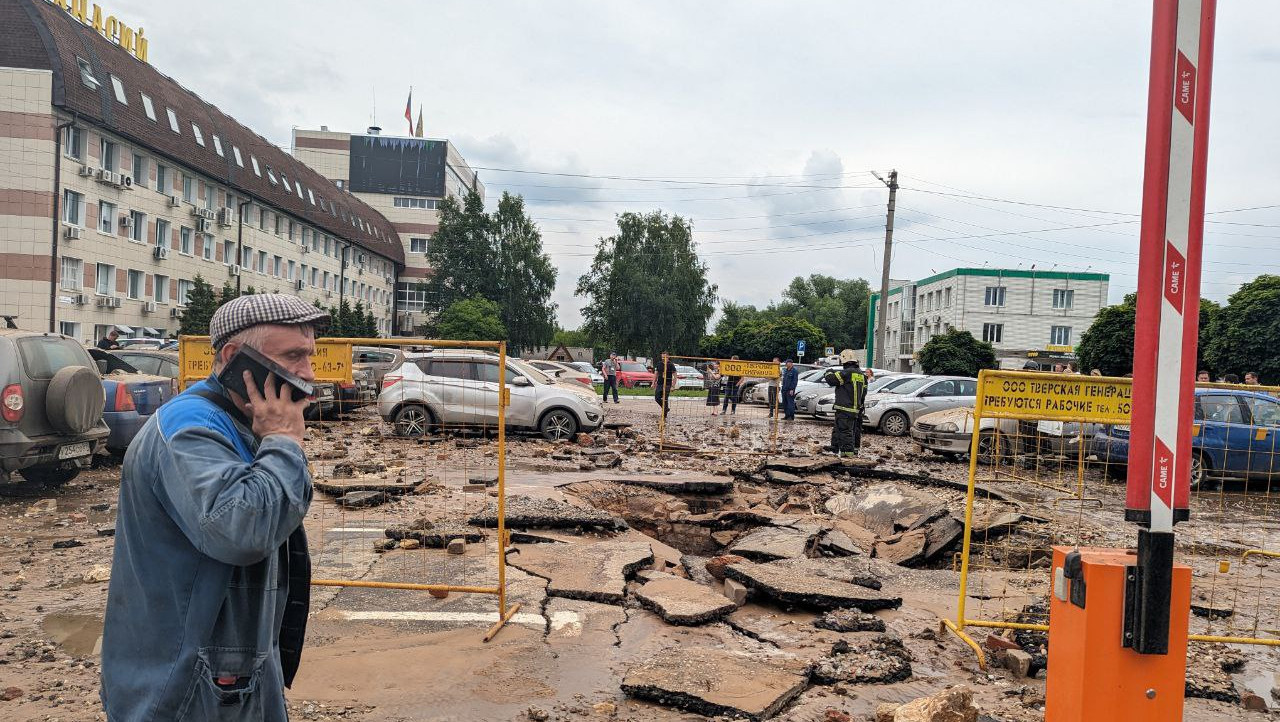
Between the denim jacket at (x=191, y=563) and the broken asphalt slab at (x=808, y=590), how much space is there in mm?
4330

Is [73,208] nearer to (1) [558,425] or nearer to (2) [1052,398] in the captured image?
(1) [558,425]

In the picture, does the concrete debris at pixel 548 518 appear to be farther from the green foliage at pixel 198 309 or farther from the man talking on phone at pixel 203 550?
the green foliage at pixel 198 309

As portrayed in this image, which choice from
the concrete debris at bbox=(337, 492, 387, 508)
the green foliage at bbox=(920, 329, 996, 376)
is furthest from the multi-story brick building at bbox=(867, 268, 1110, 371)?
the concrete debris at bbox=(337, 492, 387, 508)

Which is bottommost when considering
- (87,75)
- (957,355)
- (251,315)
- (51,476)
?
(51,476)

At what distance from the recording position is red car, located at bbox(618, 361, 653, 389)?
40266mm

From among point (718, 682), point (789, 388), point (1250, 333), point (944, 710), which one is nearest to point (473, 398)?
point (718, 682)

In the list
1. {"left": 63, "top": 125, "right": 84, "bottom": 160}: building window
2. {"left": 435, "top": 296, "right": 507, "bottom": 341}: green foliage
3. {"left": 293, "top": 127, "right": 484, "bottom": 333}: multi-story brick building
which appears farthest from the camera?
{"left": 293, "top": 127, "right": 484, "bottom": 333}: multi-story brick building

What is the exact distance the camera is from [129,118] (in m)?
31.2

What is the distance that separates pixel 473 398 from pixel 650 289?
44767 millimetres

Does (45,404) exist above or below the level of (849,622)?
above

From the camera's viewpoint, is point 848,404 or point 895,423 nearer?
point 848,404

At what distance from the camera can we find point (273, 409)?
6.53 ft

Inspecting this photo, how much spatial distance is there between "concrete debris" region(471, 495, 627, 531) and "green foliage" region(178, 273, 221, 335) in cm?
2823

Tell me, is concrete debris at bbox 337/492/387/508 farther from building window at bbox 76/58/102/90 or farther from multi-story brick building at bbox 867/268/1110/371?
multi-story brick building at bbox 867/268/1110/371
